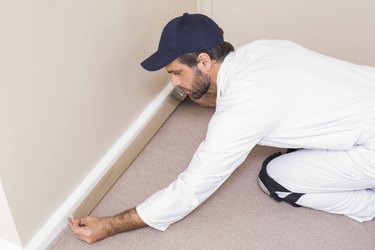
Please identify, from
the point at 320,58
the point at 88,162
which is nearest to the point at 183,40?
the point at 320,58

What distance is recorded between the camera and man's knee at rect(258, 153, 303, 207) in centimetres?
174

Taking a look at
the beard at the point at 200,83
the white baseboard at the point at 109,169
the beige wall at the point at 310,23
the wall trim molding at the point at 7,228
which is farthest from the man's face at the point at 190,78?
the beige wall at the point at 310,23

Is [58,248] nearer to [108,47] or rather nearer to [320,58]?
[108,47]

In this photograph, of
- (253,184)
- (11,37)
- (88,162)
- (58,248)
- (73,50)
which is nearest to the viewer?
(11,37)

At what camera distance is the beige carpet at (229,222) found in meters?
1.66

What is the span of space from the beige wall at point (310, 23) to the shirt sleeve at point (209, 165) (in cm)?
87

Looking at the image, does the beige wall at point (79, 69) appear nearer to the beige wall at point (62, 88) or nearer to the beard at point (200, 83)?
the beige wall at point (62, 88)

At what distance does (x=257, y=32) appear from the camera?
2268mm

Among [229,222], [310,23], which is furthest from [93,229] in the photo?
[310,23]

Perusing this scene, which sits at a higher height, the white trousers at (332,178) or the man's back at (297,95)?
the man's back at (297,95)

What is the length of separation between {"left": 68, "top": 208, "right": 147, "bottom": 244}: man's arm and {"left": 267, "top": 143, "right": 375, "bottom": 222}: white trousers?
20.1 inches

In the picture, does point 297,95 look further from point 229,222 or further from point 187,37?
point 229,222

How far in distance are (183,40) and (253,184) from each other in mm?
651

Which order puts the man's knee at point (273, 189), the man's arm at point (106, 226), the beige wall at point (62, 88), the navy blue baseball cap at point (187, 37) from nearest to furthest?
the beige wall at point (62, 88) < the navy blue baseball cap at point (187, 37) < the man's arm at point (106, 226) < the man's knee at point (273, 189)
